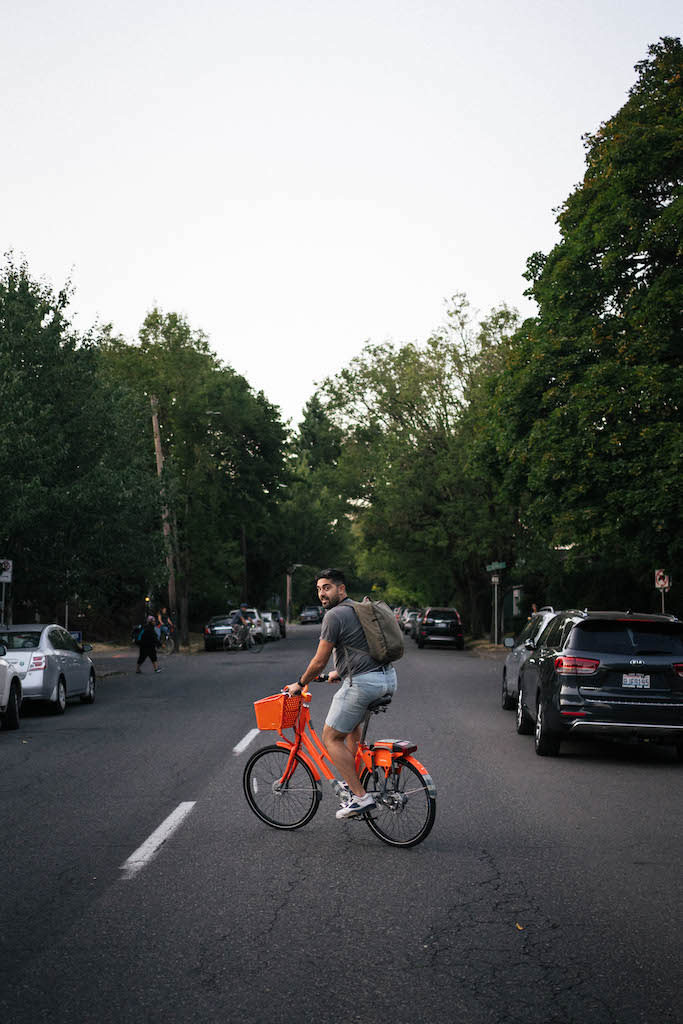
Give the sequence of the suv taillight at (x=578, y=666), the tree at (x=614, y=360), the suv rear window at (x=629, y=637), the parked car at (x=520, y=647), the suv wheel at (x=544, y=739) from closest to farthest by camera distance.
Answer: the suv taillight at (x=578, y=666) < the suv rear window at (x=629, y=637) < the suv wheel at (x=544, y=739) < the parked car at (x=520, y=647) < the tree at (x=614, y=360)

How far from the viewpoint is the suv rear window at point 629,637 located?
11961mm

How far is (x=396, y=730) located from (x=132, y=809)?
622 cm

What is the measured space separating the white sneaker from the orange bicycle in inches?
2.6

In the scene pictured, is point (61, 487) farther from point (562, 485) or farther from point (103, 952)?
point (103, 952)

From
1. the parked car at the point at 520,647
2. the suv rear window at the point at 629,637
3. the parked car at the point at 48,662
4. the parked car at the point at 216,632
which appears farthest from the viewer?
the parked car at the point at 216,632

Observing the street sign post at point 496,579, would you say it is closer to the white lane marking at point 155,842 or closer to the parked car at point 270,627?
the parked car at point 270,627

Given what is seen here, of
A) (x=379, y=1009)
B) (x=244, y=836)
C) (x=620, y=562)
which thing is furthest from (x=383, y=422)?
(x=379, y=1009)

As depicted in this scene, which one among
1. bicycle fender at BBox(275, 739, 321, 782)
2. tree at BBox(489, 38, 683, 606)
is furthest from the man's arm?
tree at BBox(489, 38, 683, 606)

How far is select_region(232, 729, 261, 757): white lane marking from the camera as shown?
12844 mm

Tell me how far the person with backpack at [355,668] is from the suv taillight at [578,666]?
466 cm

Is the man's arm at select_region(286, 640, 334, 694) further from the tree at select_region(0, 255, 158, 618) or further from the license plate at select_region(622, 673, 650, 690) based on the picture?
the tree at select_region(0, 255, 158, 618)

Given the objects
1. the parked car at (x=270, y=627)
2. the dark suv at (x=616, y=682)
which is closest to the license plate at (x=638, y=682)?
the dark suv at (x=616, y=682)

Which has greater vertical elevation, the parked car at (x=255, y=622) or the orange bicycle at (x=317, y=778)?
the parked car at (x=255, y=622)

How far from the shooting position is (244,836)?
8.15 metres
